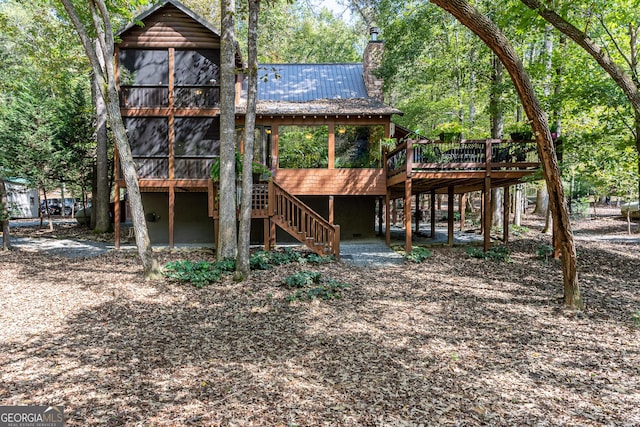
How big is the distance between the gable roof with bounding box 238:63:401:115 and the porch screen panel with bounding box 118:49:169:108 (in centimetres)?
269

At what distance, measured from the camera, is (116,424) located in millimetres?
3178

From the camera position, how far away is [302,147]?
13625 mm

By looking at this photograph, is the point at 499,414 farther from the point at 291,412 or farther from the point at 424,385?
the point at 291,412

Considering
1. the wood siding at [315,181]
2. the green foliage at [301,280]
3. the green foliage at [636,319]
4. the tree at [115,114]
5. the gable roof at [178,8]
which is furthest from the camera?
the wood siding at [315,181]

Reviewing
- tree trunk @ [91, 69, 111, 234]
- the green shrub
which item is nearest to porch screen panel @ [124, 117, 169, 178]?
tree trunk @ [91, 69, 111, 234]

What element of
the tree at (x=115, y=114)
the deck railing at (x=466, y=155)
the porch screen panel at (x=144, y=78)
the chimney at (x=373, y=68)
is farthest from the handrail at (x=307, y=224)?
the chimney at (x=373, y=68)

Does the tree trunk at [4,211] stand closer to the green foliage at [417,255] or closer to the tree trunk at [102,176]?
the tree trunk at [102,176]

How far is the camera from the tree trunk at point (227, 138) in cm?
913

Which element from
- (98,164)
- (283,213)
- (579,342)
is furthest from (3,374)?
(98,164)

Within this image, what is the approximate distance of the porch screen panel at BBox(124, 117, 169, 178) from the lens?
41.6 ft

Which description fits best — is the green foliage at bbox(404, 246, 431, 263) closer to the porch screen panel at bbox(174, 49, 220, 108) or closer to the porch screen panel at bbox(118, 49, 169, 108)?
the porch screen panel at bbox(174, 49, 220, 108)

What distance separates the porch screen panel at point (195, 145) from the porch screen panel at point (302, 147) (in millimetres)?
2263

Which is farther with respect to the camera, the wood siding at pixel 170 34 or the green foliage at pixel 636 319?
the wood siding at pixel 170 34

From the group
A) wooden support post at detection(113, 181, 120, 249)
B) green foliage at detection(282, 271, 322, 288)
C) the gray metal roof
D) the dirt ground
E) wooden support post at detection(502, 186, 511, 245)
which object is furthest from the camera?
the gray metal roof
